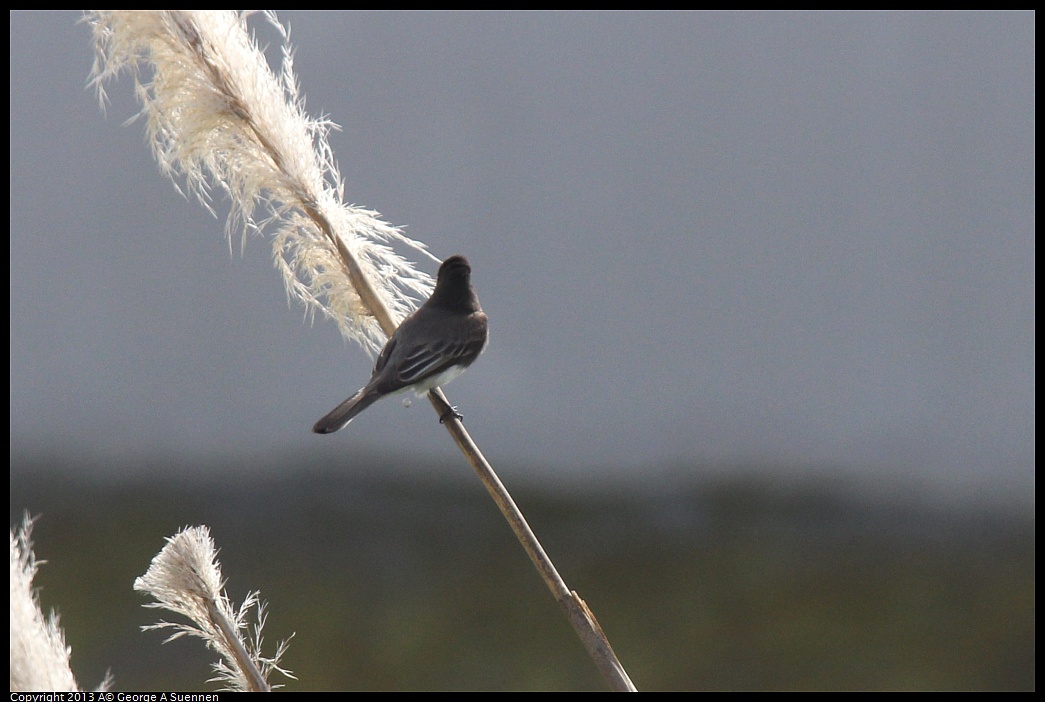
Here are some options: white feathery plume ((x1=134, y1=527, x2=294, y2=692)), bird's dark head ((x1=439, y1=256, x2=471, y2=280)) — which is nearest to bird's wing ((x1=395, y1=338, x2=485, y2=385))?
bird's dark head ((x1=439, y1=256, x2=471, y2=280))

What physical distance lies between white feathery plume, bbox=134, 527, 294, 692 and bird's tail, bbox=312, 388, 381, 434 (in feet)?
1.50

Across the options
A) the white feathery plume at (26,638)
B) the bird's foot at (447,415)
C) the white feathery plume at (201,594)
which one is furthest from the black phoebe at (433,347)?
the white feathery plume at (26,638)

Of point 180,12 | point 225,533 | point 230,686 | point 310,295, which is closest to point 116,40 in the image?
point 180,12

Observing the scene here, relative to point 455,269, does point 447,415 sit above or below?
below

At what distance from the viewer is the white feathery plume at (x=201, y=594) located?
2.47 feet

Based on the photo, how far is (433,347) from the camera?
1.62m

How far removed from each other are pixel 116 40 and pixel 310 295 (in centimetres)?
41

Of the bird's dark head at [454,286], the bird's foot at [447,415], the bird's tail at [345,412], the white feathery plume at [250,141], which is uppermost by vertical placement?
the white feathery plume at [250,141]

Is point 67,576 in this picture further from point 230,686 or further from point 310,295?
point 230,686

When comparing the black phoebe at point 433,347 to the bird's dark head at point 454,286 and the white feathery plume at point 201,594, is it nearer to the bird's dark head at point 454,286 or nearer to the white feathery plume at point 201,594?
the bird's dark head at point 454,286

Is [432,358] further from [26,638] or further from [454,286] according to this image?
[26,638]

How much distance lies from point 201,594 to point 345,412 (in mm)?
610

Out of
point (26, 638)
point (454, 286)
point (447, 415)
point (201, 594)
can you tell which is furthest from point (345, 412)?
point (26, 638)

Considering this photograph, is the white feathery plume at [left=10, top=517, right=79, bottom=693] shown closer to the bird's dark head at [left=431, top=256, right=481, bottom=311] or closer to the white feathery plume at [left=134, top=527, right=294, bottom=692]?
the white feathery plume at [left=134, top=527, right=294, bottom=692]
